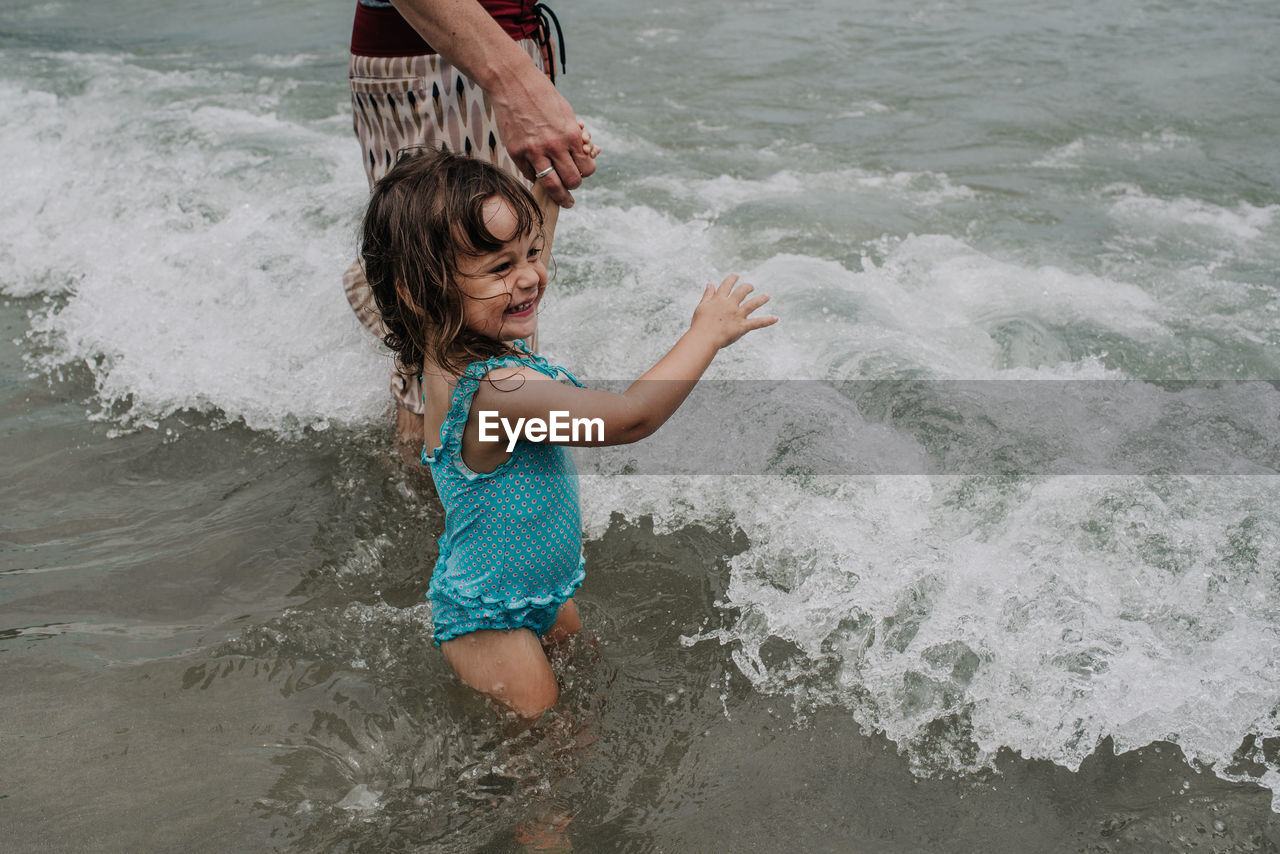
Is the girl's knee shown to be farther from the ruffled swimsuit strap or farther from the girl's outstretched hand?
the girl's outstretched hand

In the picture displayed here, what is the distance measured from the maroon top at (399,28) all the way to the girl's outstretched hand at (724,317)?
1015 mm

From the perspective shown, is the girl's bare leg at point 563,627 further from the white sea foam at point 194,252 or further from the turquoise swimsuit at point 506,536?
the white sea foam at point 194,252

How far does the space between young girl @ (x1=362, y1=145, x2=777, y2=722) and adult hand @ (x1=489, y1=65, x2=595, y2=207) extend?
127 mm

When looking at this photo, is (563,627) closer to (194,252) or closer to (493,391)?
(493,391)

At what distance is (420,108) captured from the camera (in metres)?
2.72

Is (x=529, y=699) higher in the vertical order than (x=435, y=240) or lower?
lower

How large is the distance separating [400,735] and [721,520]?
1.13 meters

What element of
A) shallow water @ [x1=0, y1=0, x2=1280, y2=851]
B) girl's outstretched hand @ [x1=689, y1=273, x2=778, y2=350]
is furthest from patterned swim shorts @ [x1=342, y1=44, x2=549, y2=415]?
shallow water @ [x1=0, y1=0, x2=1280, y2=851]

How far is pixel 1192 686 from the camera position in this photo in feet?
7.81

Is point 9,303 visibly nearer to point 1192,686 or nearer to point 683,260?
point 683,260

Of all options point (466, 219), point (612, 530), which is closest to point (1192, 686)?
point (612, 530)

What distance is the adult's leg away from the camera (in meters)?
2.29

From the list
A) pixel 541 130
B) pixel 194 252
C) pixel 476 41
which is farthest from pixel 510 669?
pixel 194 252

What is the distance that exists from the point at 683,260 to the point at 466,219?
2.51 m
